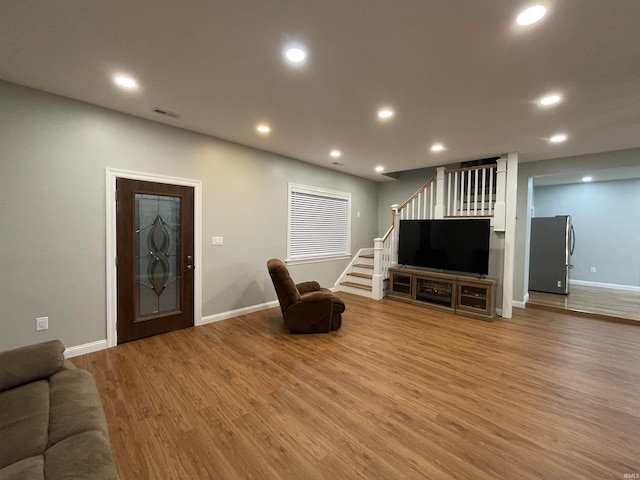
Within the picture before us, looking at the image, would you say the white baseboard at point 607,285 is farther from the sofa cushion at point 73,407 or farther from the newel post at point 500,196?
the sofa cushion at point 73,407

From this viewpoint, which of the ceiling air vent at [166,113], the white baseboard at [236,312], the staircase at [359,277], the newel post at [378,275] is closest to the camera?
the ceiling air vent at [166,113]

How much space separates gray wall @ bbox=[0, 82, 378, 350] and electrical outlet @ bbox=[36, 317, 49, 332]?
0.05 meters

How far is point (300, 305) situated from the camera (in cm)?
354

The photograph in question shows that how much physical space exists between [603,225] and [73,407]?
9.74 m

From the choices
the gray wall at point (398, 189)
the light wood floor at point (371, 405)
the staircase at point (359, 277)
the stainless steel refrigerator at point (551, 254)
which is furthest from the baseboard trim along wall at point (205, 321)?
the stainless steel refrigerator at point (551, 254)

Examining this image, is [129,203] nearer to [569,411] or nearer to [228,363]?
[228,363]

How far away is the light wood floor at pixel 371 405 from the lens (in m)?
1.65

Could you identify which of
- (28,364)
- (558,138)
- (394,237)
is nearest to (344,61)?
(28,364)

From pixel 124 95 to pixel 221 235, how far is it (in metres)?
2.06

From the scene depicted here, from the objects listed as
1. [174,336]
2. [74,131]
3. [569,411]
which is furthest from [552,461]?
[74,131]

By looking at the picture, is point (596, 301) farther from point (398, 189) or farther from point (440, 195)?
point (398, 189)

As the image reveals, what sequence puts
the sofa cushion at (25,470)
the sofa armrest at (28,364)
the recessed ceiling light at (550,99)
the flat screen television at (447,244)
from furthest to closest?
the flat screen television at (447,244), the recessed ceiling light at (550,99), the sofa armrest at (28,364), the sofa cushion at (25,470)

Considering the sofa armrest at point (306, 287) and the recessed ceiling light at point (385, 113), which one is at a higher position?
the recessed ceiling light at point (385, 113)

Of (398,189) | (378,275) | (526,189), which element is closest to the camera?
(526,189)
